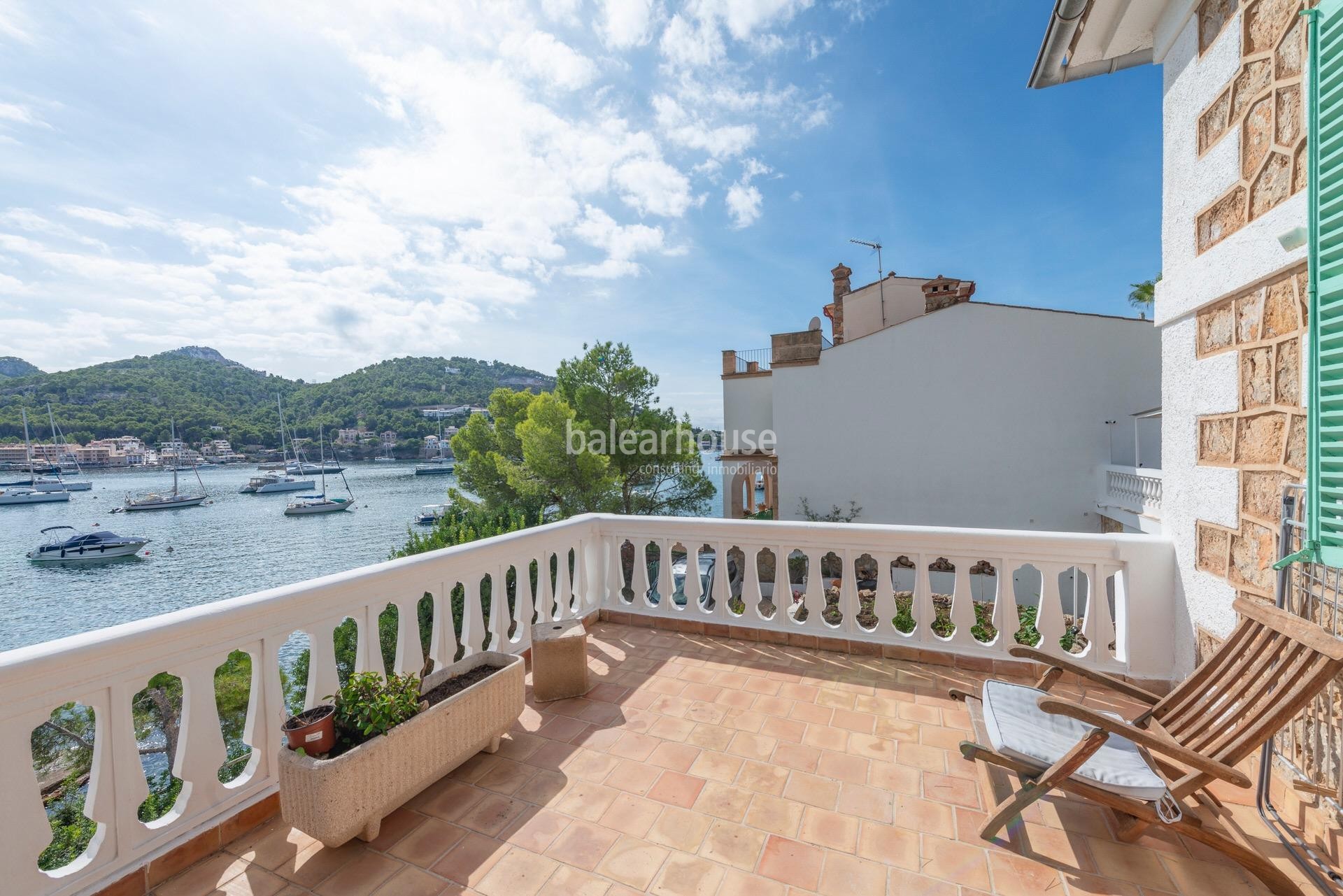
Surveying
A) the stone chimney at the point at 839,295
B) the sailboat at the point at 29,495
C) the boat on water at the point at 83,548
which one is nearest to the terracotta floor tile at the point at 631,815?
the stone chimney at the point at 839,295

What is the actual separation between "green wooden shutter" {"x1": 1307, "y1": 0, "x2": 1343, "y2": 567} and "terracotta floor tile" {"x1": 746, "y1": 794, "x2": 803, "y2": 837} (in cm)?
198

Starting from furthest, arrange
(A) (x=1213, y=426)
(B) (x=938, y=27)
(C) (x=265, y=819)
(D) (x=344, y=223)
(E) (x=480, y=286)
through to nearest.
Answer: (E) (x=480, y=286) → (B) (x=938, y=27) → (D) (x=344, y=223) → (A) (x=1213, y=426) → (C) (x=265, y=819)

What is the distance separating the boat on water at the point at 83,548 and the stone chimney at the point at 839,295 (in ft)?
137

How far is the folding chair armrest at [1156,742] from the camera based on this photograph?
154 centimetres

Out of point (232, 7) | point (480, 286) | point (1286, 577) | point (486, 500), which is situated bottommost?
point (486, 500)

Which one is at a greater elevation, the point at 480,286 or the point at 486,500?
the point at 480,286

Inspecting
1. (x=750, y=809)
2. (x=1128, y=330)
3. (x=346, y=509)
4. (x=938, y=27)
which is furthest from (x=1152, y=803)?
(x=346, y=509)

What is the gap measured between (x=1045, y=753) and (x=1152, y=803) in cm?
30

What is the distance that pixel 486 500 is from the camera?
19266mm

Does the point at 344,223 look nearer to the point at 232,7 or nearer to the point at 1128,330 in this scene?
the point at 232,7

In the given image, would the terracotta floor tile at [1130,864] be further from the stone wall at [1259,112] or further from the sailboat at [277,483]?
the sailboat at [277,483]

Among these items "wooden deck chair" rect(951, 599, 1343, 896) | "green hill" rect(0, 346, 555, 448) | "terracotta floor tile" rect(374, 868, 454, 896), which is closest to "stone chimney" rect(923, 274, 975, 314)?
"wooden deck chair" rect(951, 599, 1343, 896)

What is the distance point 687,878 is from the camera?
5.48 ft

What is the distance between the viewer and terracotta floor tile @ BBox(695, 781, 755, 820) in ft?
6.45
